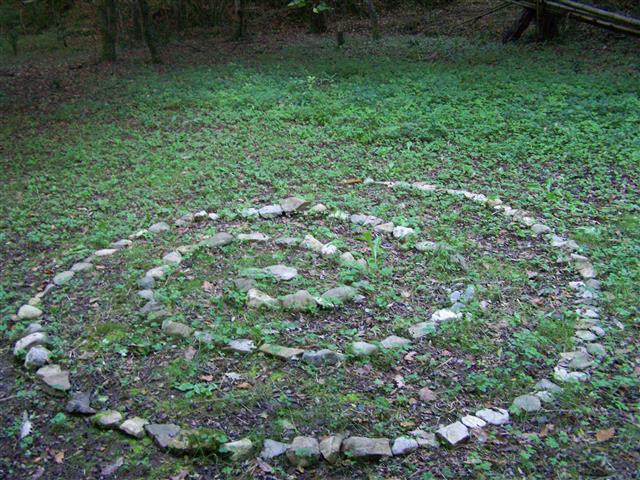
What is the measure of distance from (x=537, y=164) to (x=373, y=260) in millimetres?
2651

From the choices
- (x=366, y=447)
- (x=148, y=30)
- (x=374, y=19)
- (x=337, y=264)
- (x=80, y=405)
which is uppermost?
(x=374, y=19)

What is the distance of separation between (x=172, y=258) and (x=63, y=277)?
2.53 ft

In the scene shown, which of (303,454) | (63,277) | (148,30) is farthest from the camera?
(148,30)

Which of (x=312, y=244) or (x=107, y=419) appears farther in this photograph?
(x=312, y=244)

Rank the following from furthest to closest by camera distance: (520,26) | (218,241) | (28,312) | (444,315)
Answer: (520,26), (218,241), (28,312), (444,315)

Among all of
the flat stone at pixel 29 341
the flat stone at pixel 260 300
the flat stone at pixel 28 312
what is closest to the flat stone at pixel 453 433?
the flat stone at pixel 260 300

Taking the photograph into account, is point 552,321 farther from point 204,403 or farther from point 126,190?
point 126,190

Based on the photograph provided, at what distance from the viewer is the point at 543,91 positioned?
804cm

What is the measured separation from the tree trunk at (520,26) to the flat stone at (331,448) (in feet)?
33.8

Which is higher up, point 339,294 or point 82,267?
point 339,294

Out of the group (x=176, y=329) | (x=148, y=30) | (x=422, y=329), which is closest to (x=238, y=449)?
(x=176, y=329)

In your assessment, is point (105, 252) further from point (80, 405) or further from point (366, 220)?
point (366, 220)

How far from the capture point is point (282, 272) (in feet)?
13.8

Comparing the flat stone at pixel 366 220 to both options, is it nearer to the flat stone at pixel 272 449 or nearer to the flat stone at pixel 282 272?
the flat stone at pixel 282 272
